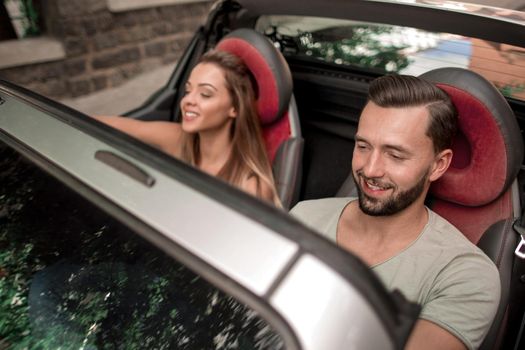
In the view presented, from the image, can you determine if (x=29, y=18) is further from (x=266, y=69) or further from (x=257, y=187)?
(x=257, y=187)

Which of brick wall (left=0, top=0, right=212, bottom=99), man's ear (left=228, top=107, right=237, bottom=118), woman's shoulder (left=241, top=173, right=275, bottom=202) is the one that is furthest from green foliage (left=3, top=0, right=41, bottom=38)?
woman's shoulder (left=241, top=173, right=275, bottom=202)

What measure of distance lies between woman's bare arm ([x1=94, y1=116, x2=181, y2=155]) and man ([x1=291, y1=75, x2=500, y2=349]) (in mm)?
1221

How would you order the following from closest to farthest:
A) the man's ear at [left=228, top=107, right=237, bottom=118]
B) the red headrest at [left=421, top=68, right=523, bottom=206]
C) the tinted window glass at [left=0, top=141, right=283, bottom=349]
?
the tinted window glass at [left=0, top=141, right=283, bottom=349] → the red headrest at [left=421, top=68, right=523, bottom=206] → the man's ear at [left=228, top=107, right=237, bottom=118]

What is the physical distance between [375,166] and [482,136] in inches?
13.4

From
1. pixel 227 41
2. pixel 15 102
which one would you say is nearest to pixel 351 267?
pixel 15 102

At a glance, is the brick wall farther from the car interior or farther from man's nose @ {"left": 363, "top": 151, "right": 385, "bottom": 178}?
man's nose @ {"left": 363, "top": 151, "right": 385, "bottom": 178}

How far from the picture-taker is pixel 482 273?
118cm

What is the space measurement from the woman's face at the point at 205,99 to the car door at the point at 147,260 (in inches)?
37.3

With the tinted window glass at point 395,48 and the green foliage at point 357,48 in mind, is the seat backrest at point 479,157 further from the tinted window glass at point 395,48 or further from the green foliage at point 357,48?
the green foliage at point 357,48

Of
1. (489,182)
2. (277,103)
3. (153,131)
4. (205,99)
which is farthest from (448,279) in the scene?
(153,131)

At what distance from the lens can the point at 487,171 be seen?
1.33 meters

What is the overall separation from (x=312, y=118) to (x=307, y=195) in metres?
0.45

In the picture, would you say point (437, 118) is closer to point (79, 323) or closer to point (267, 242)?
point (267, 242)

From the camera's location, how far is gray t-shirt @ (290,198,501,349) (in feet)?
3.69
